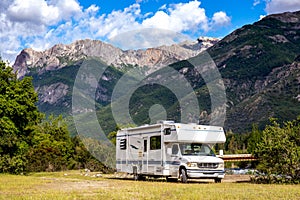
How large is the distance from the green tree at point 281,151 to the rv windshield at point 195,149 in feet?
8.31

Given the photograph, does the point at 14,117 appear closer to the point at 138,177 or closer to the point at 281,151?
the point at 138,177

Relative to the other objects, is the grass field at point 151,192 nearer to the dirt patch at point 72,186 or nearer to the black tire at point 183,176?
the dirt patch at point 72,186

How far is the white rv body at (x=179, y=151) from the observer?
20688 mm

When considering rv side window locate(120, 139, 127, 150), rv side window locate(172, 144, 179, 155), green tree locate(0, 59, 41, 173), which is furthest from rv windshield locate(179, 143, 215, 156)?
green tree locate(0, 59, 41, 173)

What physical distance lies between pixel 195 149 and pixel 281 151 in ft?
14.0

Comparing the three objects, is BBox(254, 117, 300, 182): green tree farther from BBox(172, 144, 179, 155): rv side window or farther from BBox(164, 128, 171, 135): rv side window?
BBox(164, 128, 171, 135): rv side window

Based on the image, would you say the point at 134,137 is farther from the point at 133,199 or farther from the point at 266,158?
the point at 133,199

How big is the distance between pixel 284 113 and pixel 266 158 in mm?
122246

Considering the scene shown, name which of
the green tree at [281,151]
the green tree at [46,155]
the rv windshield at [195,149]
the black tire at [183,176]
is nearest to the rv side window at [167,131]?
the rv windshield at [195,149]

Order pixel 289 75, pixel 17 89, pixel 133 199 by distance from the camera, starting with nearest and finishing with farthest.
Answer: pixel 133 199, pixel 17 89, pixel 289 75

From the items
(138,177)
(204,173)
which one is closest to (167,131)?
(204,173)

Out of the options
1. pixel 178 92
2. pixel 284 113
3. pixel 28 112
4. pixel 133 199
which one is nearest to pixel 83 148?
pixel 28 112

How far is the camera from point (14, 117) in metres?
33.1

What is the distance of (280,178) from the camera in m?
19.4
